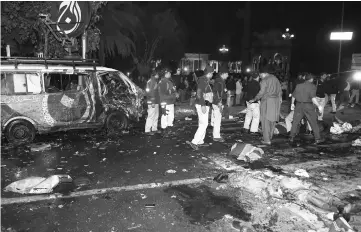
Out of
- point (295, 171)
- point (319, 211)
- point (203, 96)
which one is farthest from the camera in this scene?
point (203, 96)

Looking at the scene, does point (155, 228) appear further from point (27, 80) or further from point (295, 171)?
point (27, 80)

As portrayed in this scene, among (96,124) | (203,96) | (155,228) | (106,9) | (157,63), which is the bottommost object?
(155,228)

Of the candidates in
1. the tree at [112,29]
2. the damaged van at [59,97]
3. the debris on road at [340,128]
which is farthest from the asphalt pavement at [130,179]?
the tree at [112,29]

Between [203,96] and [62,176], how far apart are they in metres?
3.61

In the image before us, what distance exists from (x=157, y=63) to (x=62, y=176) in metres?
27.3

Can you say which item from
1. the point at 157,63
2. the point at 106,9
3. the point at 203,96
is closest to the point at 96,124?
the point at 203,96

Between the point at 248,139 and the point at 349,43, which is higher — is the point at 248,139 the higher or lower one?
the lower one

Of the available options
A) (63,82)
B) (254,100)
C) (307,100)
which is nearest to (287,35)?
(307,100)

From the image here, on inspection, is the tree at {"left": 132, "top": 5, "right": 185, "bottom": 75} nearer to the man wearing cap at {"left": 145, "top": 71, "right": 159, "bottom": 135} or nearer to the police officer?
the man wearing cap at {"left": 145, "top": 71, "right": 159, "bottom": 135}

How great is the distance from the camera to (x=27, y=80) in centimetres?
756

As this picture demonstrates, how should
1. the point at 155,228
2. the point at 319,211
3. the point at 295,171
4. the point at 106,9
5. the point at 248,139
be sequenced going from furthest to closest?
the point at 106,9 < the point at 248,139 < the point at 295,171 < the point at 319,211 < the point at 155,228

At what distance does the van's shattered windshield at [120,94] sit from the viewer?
28.6 feet

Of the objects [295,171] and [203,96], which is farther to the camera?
[203,96]

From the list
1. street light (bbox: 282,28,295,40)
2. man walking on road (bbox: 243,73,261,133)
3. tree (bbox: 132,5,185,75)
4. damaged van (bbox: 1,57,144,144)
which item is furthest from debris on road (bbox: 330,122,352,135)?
tree (bbox: 132,5,185,75)
